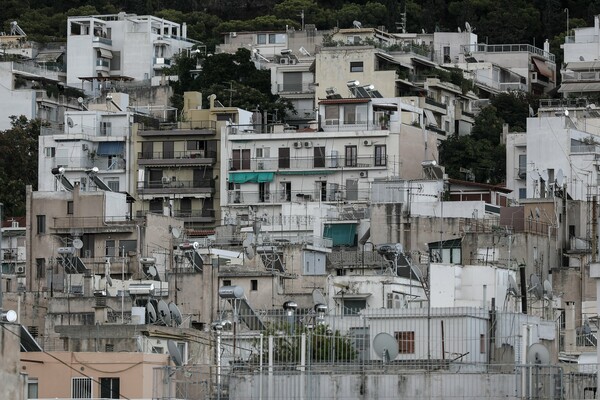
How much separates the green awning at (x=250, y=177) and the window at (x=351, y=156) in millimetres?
3197

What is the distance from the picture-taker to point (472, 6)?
14525cm

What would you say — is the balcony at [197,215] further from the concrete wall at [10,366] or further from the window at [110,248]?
the concrete wall at [10,366]

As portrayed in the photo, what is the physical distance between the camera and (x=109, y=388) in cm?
5153

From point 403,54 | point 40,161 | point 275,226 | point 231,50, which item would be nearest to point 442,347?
point 275,226

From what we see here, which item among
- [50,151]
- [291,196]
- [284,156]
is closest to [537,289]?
[291,196]

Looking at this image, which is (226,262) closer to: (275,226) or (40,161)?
(275,226)

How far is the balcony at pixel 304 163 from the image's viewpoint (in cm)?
10238

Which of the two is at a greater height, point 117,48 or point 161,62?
point 117,48

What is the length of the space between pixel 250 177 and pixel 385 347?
60119mm

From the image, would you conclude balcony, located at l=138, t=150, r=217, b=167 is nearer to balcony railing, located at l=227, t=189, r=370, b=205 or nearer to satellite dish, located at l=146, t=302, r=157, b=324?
balcony railing, located at l=227, t=189, r=370, b=205

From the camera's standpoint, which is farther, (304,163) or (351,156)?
(304,163)

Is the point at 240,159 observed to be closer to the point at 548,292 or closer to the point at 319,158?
the point at 319,158

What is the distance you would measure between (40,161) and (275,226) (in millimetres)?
18545

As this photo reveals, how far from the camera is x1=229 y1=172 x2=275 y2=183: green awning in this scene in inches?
4065
